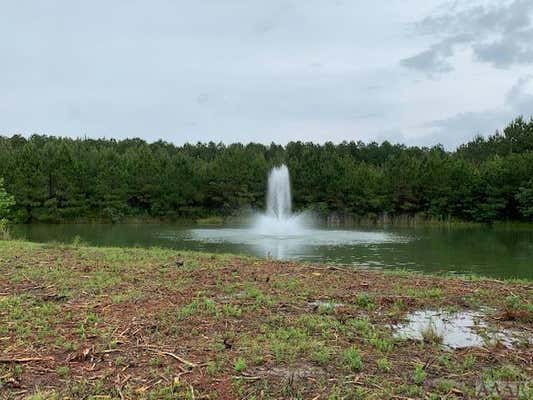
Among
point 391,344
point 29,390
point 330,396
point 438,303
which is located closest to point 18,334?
point 29,390

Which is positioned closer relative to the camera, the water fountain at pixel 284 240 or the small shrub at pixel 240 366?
the small shrub at pixel 240 366

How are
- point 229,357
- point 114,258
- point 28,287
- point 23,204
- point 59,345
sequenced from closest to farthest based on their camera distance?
point 229,357, point 59,345, point 28,287, point 114,258, point 23,204

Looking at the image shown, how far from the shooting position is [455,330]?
17.2 feet

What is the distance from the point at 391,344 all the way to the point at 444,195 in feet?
145

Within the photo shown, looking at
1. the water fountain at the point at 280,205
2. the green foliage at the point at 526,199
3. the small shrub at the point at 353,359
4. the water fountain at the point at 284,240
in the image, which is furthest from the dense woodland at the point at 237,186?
the small shrub at the point at 353,359

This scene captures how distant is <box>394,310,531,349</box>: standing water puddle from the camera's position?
4.91 meters

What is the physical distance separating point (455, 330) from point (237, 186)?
4447 cm

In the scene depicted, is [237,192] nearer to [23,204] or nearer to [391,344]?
[23,204]

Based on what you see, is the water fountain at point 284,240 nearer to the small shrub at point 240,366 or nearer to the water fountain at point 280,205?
the water fountain at point 280,205

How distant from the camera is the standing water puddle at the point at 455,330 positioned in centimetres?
491

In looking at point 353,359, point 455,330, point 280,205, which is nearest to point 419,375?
point 353,359

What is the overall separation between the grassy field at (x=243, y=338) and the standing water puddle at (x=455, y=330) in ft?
0.41

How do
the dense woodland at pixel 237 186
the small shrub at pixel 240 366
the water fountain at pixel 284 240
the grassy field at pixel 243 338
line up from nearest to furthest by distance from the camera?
the grassy field at pixel 243 338, the small shrub at pixel 240 366, the water fountain at pixel 284 240, the dense woodland at pixel 237 186

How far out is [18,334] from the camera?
486cm
